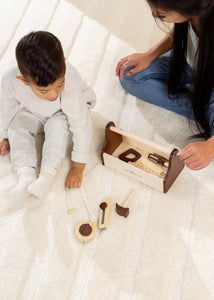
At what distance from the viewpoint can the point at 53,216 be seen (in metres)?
1.11

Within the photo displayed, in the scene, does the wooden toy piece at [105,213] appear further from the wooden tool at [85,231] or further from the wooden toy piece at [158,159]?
the wooden toy piece at [158,159]

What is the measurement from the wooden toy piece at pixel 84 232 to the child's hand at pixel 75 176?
0.13m

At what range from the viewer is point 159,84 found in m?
1.28

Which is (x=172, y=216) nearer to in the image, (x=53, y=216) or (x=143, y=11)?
(x=53, y=216)

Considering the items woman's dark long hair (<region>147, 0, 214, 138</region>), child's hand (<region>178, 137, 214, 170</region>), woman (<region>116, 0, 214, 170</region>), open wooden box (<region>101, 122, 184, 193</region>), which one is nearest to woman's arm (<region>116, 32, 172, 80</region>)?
woman (<region>116, 0, 214, 170</region>)

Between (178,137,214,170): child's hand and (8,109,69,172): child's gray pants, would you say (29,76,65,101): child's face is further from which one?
(178,137,214,170): child's hand

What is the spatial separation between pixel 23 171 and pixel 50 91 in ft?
0.97

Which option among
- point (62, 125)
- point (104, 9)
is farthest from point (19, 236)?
point (104, 9)


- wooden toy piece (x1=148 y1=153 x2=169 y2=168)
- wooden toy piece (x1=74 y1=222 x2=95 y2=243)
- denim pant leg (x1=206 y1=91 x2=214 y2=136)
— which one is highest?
denim pant leg (x1=206 y1=91 x2=214 y2=136)

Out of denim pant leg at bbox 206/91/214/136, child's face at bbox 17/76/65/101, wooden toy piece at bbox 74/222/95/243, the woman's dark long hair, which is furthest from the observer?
denim pant leg at bbox 206/91/214/136

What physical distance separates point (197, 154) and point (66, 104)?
1.31ft

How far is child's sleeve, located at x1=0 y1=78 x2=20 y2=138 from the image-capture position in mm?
1108

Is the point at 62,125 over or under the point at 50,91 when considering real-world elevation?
under

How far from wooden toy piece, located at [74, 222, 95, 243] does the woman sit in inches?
13.0
